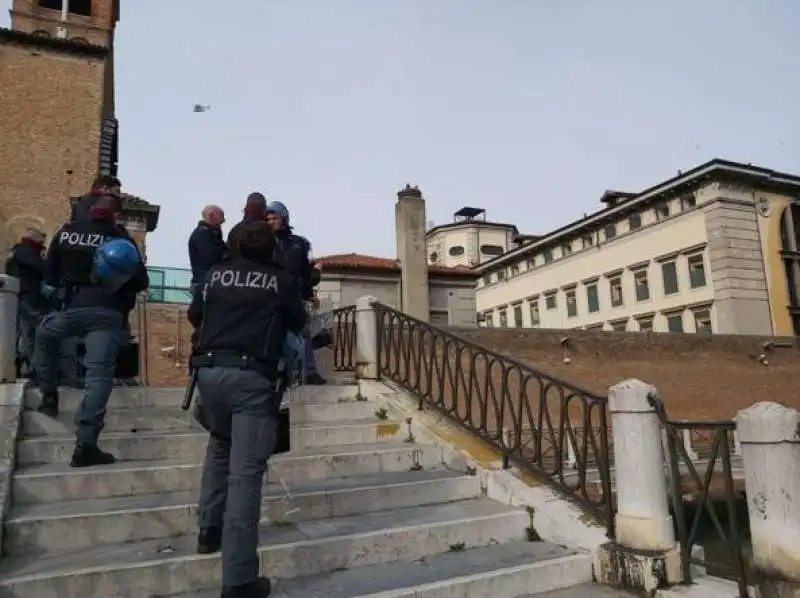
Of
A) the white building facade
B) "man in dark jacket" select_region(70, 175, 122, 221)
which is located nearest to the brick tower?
"man in dark jacket" select_region(70, 175, 122, 221)

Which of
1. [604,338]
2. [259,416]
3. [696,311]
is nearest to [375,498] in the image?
[259,416]

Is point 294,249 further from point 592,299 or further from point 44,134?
point 592,299

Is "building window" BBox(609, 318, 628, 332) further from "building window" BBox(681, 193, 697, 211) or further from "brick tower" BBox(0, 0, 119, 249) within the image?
"brick tower" BBox(0, 0, 119, 249)

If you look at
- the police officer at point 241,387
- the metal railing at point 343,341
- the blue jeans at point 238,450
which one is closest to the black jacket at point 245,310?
the police officer at point 241,387

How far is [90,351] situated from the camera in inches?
170

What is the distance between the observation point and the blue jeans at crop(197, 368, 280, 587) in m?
2.81

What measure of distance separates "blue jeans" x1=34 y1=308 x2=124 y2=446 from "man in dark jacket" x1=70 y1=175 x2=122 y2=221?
106cm

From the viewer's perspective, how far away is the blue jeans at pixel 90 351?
13.6 feet

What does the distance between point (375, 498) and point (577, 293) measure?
34.5 metres

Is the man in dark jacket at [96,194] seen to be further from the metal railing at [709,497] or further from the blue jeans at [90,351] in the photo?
the metal railing at [709,497]

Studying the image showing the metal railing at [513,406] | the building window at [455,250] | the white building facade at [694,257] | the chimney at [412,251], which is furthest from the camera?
the building window at [455,250]

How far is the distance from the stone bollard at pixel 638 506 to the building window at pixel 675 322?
2899 centimetres

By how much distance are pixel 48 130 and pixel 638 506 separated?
2207 centimetres

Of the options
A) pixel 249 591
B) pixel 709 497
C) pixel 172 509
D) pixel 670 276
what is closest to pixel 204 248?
pixel 172 509
